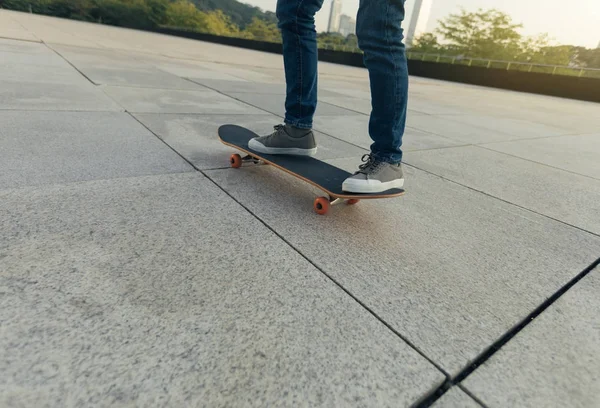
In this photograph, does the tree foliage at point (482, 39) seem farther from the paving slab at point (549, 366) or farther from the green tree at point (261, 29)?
the paving slab at point (549, 366)

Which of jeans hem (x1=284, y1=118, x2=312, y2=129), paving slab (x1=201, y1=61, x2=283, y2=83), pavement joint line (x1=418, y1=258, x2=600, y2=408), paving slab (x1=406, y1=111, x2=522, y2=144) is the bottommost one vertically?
pavement joint line (x1=418, y1=258, x2=600, y2=408)

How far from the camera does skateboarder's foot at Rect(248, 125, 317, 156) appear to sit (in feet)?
8.46

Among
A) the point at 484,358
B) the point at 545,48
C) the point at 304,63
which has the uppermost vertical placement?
the point at 545,48

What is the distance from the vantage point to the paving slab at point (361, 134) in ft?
13.6

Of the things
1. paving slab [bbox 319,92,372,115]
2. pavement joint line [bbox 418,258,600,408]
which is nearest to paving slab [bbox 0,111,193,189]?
pavement joint line [bbox 418,258,600,408]

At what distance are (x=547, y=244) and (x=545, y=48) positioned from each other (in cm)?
4456

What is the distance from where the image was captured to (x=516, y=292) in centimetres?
159

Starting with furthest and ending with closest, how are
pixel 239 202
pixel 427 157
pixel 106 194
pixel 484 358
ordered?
pixel 427 157
pixel 239 202
pixel 106 194
pixel 484 358

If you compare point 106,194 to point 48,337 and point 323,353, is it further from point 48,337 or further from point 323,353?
point 323,353

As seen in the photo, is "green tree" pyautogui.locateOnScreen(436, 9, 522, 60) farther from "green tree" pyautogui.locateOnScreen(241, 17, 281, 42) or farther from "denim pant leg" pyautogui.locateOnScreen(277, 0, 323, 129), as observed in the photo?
"denim pant leg" pyautogui.locateOnScreen(277, 0, 323, 129)

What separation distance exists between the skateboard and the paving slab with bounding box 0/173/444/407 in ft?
1.55

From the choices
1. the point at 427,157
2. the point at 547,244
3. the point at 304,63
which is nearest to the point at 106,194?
the point at 304,63

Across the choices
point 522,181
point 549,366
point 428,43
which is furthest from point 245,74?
point 428,43

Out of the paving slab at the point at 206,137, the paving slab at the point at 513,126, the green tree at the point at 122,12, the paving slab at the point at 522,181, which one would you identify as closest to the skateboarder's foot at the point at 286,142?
the paving slab at the point at 206,137
